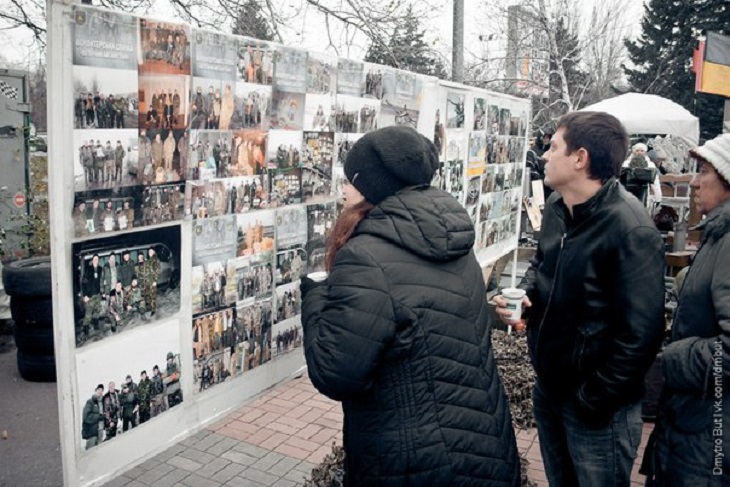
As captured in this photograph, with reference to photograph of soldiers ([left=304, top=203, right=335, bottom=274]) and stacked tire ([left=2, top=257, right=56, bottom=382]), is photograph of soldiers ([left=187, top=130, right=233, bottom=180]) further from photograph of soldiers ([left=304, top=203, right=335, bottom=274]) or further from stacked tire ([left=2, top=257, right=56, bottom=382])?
stacked tire ([left=2, top=257, right=56, bottom=382])

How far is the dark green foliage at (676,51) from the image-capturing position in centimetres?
3056

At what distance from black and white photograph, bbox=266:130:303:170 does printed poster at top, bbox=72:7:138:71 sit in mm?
1135

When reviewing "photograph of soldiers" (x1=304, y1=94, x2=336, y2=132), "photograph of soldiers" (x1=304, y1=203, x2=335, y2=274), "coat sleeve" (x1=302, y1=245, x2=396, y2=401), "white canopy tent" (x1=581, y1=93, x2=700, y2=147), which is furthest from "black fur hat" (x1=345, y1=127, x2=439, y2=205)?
"white canopy tent" (x1=581, y1=93, x2=700, y2=147)

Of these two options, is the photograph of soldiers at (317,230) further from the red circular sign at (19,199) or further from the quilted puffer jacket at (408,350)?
the red circular sign at (19,199)

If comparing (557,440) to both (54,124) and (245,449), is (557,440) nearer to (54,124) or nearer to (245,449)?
(245,449)

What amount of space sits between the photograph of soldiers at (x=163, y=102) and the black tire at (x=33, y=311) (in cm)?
264

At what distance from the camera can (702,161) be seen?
240cm

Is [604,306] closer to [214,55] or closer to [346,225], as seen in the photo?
[346,225]

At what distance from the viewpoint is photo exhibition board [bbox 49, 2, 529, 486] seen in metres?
2.78

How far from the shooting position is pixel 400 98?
16.9 feet

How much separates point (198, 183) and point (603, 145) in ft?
6.56

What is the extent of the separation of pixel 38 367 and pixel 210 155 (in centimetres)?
295

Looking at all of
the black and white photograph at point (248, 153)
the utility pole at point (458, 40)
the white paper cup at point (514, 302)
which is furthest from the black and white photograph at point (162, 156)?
the utility pole at point (458, 40)

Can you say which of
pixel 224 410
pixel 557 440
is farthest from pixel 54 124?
pixel 557 440
